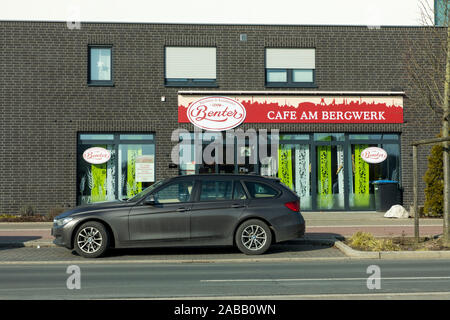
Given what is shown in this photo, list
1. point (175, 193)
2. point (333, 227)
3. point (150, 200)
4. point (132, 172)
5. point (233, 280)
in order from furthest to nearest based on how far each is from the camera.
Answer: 1. point (132, 172)
2. point (333, 227)
3. point (175, 193)
4. point (150, 200)
5. point (233, 280)

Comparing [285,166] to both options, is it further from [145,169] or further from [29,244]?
[29,244]

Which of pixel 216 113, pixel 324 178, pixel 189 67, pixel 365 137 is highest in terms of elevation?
pixel 189 67

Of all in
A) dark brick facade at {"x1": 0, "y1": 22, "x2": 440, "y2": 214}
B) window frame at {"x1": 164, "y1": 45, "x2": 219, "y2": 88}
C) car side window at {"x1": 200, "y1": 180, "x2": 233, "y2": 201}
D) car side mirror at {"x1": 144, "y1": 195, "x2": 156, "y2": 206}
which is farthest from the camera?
window frame at {"x1": 164, "y1": 45, "x2": 219, "y2": 88}

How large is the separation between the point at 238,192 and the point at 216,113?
8.46 m

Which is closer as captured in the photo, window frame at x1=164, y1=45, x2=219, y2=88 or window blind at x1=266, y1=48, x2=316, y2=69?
window frame at x1=164, y1=45, x2=219, y2=88

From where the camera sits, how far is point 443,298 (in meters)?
6.71

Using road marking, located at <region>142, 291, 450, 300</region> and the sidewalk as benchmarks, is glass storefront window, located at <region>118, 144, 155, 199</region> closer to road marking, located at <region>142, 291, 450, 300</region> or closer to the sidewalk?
the sidewalk

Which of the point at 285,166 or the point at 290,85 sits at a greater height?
the point at 290,85

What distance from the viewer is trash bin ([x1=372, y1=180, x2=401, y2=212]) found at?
1908cm

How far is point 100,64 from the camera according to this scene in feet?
64.3

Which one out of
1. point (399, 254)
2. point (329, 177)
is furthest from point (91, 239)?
point (329, 177)

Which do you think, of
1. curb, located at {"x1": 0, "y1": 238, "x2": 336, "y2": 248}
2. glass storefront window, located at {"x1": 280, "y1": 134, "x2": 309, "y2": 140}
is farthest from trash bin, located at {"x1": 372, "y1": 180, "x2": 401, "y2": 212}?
curb, located at {"x1": 0, "y1": 238, "x2": 336, "y2": 248}

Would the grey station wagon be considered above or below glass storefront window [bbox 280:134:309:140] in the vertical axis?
below

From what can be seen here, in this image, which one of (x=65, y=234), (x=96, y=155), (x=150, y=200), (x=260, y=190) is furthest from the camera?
(x=96, y=155)
